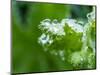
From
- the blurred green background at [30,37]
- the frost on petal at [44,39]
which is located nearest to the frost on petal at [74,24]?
the blurred green background at [30,37]

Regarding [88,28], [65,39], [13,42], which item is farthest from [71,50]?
[13,42]

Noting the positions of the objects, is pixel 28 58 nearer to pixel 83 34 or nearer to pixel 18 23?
pixel 18 23

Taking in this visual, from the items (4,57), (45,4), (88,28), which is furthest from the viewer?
(88,28)

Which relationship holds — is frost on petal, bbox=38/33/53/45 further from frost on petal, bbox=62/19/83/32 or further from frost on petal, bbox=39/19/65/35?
frost on petal, bbox=62/19/83/32

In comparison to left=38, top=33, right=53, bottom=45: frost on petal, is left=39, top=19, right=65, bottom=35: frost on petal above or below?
above

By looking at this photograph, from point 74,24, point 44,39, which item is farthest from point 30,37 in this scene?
point 74,24

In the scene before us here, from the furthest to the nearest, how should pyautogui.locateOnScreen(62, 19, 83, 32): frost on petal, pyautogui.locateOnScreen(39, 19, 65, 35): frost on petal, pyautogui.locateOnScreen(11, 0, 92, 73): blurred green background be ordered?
pyautogui.locateOnScreen(62, 19, 83, 32): frost on petal < pyautogui.locateOnScreen(39, 19, 65, 35): frost on petal < pyautogui.locateOnScreen(11, 0, 92, 73): blurred green background

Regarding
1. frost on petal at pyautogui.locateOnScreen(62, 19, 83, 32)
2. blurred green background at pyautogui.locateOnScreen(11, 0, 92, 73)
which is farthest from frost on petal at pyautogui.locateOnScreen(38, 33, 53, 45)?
frost on petal at pyautogui.locateOnScreen(62, 19, 83, 32)
